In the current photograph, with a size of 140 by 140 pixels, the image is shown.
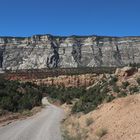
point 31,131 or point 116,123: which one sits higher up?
point 116,123

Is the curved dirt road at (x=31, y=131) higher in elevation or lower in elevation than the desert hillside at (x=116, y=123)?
lower

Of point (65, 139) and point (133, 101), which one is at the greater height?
point (133, 101)

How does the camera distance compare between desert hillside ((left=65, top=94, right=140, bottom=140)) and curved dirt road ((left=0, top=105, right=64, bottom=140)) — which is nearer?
desert hillside ((left=65, top=94, right=140, bottom=140))

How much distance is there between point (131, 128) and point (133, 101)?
5322mm

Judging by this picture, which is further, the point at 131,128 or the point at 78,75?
the point at 78,75

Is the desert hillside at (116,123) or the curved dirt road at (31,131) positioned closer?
the desert hillside at (116,123)

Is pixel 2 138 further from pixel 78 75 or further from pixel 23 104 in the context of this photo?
pixel 78 75

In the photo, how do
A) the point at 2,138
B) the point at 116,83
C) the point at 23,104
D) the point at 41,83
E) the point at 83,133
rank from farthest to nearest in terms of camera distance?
the point at 41,83 → the point at 116,83 → the point at 23,104 → the point at 2,138 → the point at 83,133

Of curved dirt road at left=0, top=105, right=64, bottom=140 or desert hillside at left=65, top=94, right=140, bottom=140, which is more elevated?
desert hillside at left=65, top=94, right=140, bottom=140

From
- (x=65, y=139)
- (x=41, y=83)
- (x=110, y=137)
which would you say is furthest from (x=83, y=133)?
(x=41, y=83)

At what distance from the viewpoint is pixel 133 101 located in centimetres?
2183

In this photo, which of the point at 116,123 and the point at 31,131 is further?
the point at 31,131

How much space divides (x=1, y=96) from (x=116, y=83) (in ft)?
59.8

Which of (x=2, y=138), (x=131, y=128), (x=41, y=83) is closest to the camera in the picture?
(x=131, y=128)
